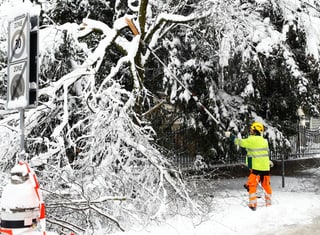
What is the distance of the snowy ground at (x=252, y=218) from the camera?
6.44m

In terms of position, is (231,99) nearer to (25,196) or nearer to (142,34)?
(142,34)

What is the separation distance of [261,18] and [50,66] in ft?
16.7

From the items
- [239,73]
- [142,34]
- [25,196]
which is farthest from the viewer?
[239,73]

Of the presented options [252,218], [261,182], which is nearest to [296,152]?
[261,182]

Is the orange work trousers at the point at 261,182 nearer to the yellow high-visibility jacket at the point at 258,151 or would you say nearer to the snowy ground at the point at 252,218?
the yellow high-visibility jacket at the point at 258,151

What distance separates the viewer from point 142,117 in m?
8.24

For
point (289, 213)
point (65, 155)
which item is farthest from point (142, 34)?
point (289, 213)

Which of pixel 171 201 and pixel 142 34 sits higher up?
pixel 142 34

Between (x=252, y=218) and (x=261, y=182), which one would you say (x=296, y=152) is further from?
(x=252, y=218)

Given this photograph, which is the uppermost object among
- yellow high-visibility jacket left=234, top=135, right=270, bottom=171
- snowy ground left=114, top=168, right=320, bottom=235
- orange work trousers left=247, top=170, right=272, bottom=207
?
yellow high-visibility jacket left=234, top=135, right=270, bottom=171

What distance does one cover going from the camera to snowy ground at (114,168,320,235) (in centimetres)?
644

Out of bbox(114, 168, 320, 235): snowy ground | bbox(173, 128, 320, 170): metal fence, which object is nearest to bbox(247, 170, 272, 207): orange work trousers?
bbox(114, 168, 320, 235): snowy ground

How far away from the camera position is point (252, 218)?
24.3ft

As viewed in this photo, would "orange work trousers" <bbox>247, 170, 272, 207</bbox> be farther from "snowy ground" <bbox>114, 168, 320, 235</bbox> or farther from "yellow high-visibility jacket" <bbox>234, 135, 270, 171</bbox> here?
"snowy ground" <bbox>114, 168, 320, 235</bbox>
